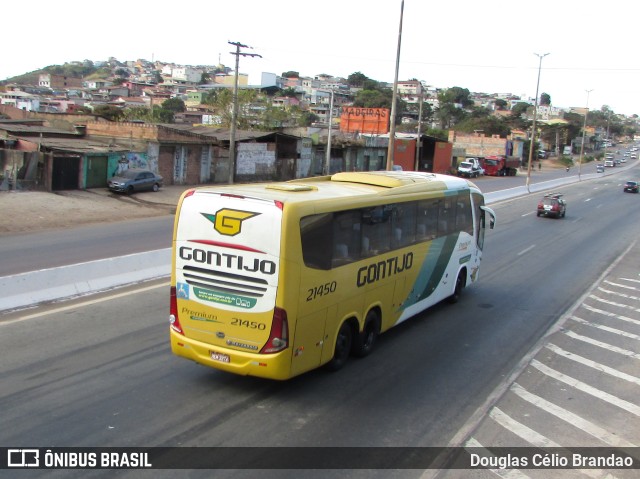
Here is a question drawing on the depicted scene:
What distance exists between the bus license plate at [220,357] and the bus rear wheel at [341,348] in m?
1.86

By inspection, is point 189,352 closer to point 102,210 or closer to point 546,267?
point 546,267

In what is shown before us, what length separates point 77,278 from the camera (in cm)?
1395

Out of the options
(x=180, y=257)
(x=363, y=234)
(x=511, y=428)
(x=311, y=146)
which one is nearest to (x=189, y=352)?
(x=180, y=257)

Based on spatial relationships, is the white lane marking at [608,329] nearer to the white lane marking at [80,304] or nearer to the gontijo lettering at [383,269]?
the gontijo lettering at [383,269]

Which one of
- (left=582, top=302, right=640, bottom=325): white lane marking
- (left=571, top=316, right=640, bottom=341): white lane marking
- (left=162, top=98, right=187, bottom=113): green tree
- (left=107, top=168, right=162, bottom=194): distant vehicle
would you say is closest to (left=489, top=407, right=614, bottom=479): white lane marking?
(left=571, top=316, right=640, bottom=341): white lane marking

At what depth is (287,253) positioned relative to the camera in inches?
328

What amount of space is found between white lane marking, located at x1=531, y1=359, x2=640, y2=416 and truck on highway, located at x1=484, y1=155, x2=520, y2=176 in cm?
7507

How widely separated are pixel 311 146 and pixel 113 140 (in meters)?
18.6

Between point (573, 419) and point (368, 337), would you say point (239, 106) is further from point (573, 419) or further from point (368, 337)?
point (573, 419)

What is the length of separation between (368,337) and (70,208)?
22.8 metres

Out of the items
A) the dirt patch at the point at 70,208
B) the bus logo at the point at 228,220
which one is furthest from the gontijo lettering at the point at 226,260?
the dirt patch at the point at 70,208

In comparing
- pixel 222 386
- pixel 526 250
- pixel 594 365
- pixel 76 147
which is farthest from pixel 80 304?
Result: pixel 76 147

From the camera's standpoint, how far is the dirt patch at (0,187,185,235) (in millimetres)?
25859

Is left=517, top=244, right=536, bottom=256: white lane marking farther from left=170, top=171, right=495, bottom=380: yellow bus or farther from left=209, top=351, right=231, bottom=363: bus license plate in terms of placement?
left=209, top=351, right=231, bottom=363: bus license plate
